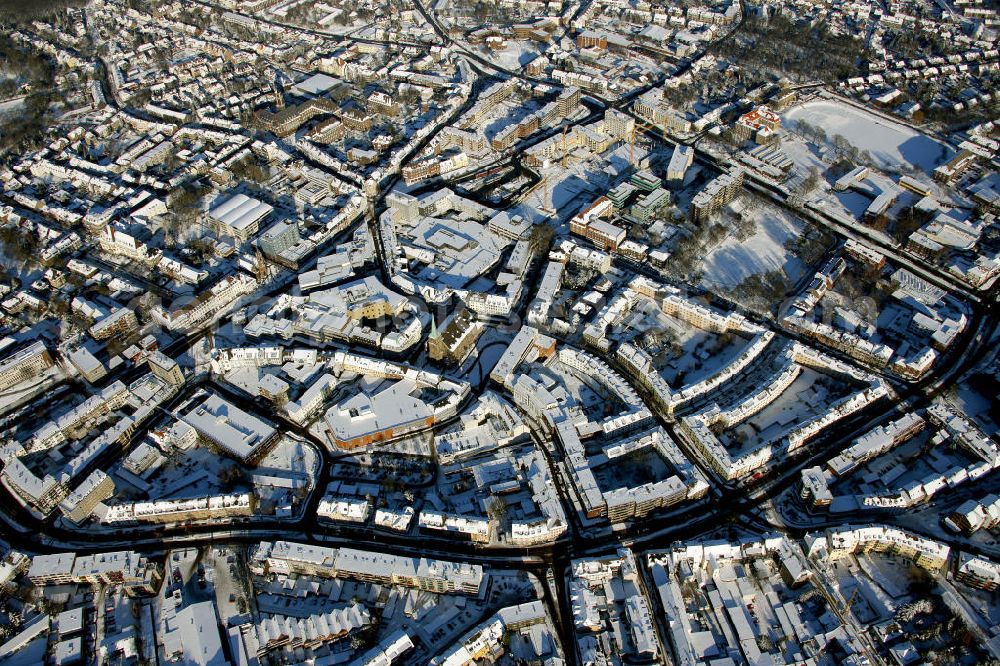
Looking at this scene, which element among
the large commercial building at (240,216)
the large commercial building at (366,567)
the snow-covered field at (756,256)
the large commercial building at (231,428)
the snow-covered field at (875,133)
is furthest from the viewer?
the snow-covered field at (875,133)

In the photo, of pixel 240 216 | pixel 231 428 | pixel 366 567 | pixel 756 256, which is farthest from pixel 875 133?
pixel 231 428

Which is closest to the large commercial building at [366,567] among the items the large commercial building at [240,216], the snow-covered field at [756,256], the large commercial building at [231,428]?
the large commercial building at [231,428]

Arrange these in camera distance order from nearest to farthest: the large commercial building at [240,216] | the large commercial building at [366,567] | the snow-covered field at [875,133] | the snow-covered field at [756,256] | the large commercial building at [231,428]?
the large commercial building at [366,567], the large commercial building at [231,428], the snow-covered field at [756,256], the large commercial building at [240,216], the snow-covered field at [875,133]

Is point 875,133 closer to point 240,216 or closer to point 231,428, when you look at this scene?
point 240,216

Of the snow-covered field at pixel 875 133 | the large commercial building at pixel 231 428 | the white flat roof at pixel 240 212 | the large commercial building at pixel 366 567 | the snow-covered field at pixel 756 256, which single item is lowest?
the large commercial building at pixel 231 428

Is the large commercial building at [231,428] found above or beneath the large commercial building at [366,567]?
beneath

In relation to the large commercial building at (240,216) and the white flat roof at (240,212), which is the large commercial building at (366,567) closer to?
the large commercial building at (240,216)

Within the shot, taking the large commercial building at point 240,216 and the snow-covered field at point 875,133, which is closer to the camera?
the large commercial building at point 240,216
